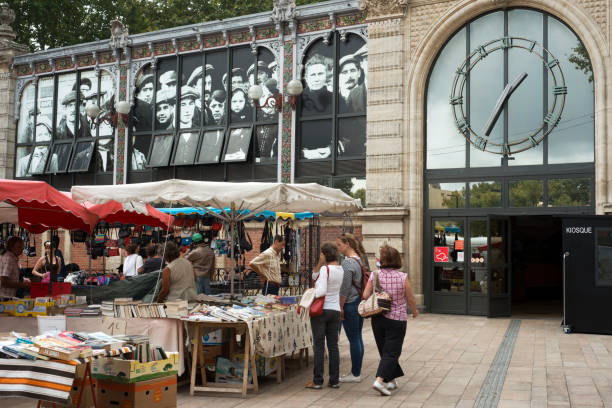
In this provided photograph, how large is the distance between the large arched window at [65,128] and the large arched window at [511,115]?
10.9 m

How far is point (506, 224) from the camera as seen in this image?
15891mm

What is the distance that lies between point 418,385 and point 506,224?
8536mm

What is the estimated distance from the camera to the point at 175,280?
878 centimetres

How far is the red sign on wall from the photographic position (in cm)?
1614

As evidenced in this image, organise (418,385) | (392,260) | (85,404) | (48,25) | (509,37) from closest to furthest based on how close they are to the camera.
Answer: (85,404), (392,260), (418,385), (509,37), (48,25)

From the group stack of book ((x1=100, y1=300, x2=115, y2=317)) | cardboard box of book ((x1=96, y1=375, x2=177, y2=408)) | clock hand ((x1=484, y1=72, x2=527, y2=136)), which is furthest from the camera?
clock hand ((x1=484, y1=72, x2=527, y2=136))

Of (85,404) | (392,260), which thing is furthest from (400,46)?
(85,404)

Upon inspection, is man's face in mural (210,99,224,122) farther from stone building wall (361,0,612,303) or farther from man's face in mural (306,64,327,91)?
stone building wall (361,0,612,303)

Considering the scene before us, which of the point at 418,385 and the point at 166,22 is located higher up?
the point at 166,22

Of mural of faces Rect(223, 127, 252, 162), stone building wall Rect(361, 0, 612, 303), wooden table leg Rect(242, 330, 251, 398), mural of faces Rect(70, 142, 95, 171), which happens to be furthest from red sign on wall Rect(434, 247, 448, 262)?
mural of faces Rect(70, 142, 95, 171)

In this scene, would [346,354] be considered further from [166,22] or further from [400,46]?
[166,22]

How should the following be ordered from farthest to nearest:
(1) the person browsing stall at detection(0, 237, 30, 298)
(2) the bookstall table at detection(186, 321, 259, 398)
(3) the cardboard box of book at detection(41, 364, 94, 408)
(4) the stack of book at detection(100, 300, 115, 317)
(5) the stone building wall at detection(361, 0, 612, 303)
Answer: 1. (5) the stone building wall at detection(361, 0, 612, 303)
2. (1) the person browsing stall at detection(0, 237, 30, 298)
3. (4) the stack of book at detection(100, 300, 115, 317)
4. (2) the bookstall table at detection(186, 321, 259, 398)
5. (3) the cardboard box of book at detection(41, 364, 94, 408)

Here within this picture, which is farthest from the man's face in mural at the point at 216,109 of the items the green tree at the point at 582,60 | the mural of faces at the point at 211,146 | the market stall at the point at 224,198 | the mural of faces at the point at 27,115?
the market stall at the point at 224,198

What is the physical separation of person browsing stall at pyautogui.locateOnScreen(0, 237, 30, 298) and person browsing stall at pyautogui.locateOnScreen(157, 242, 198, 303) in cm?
271
